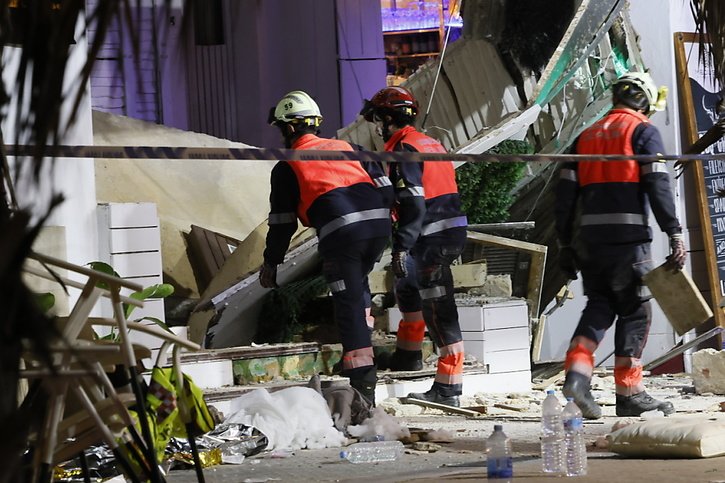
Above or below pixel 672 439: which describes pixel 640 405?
above

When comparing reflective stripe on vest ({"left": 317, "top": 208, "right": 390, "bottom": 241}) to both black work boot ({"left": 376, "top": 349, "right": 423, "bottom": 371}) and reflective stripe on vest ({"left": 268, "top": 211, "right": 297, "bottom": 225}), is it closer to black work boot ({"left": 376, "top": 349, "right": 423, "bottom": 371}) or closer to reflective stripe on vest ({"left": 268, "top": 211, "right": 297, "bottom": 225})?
reflective stripe on vest ({"left": 268, "top": 211, "right": 297, "bottom": 225})

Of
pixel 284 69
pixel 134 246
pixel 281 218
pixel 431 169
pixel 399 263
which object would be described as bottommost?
pixel 399 263

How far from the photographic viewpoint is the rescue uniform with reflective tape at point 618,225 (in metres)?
7.39

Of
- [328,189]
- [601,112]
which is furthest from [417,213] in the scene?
[601,112]

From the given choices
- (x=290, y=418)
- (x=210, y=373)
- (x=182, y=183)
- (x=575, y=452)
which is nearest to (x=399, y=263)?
(x=210, y=373)

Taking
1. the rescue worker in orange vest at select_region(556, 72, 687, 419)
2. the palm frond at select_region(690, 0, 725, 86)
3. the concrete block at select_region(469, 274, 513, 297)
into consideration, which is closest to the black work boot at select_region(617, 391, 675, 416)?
the rescue worker in orange vest at select_region(556, 72, 687, 419)

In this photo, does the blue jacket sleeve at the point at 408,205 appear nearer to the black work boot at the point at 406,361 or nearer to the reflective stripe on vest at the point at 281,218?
the reflective stripe on vest at the point at 281,218

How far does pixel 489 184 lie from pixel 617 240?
14.7 feet

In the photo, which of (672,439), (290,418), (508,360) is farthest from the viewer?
(508,360)

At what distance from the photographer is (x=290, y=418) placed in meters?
6.78

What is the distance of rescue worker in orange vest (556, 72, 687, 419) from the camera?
24.3 ft

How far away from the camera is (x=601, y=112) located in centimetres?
1227

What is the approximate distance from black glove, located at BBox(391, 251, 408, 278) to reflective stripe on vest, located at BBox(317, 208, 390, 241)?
1.63 feet

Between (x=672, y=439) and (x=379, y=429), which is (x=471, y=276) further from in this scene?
(x=672, y=439)
